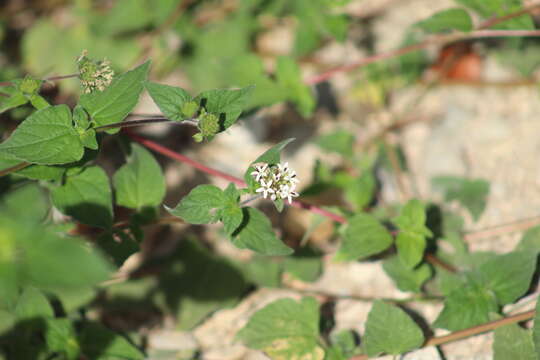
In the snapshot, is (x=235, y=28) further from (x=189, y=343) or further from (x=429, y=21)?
(x=189, y=343)

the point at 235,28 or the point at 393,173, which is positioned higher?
the point at 235,28

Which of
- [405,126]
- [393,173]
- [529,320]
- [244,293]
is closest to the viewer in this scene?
[529,320]

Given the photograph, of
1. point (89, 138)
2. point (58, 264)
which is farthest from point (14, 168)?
point (58, 264)

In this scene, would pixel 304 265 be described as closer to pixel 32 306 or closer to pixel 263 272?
pixel 263 272

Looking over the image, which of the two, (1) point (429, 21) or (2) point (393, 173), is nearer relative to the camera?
(1) point (429, 21)

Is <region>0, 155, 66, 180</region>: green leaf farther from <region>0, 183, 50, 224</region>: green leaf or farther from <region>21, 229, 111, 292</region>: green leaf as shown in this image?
<region>21, 229, 111, 292</region>: green leaf

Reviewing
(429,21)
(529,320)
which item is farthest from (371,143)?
(529,320)

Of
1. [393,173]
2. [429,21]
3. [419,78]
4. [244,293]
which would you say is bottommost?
[244,293]

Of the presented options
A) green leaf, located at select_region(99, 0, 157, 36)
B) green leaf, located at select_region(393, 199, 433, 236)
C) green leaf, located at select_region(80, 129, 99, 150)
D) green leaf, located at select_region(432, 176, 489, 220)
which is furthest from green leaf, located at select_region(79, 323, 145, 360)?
green leaf, located at select_region(99, 0, 157, 36)
